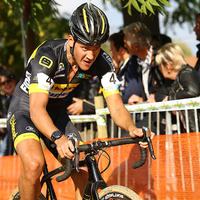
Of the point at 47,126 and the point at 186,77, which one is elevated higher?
the point at 186,77

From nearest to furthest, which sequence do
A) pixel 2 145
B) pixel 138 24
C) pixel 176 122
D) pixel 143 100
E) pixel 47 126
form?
1. pixel 47 126
2. pixel 176 122
3. pixel 143 100
4. pixel 138 24
5. pixel 2 145

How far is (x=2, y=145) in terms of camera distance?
6547mm

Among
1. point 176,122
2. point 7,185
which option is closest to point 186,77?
point 176,122

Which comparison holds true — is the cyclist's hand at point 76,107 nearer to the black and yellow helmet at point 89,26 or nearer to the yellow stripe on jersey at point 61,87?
the yellow stripe on jersey at point 61,87

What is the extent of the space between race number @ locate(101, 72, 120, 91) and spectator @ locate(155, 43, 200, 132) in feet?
4.35

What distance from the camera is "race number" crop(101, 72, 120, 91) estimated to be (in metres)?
3.11

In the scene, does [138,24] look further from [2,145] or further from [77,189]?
[2,145]

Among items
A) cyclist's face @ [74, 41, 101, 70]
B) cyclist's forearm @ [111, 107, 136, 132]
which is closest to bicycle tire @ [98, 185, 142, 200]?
cyclist's forearm @ [111, 107, 136, 132]

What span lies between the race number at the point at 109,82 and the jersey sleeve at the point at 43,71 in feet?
1.80

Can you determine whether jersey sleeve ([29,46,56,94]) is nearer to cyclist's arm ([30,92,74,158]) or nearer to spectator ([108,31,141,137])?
cyclist's arm ([30,92,74,158])

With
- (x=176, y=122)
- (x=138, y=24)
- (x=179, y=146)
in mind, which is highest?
(x=138, y=24)

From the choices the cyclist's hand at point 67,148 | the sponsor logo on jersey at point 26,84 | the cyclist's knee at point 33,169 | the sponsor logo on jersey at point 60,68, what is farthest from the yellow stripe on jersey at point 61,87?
the cyclist's hand at point 67,148

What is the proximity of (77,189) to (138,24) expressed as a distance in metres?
3.22

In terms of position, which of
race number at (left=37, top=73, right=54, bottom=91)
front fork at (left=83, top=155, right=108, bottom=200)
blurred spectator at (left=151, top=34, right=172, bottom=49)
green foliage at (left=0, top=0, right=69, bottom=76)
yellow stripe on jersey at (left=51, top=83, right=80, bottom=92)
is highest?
green foliage at (left=0, top=0, right=69, bottom=76)
